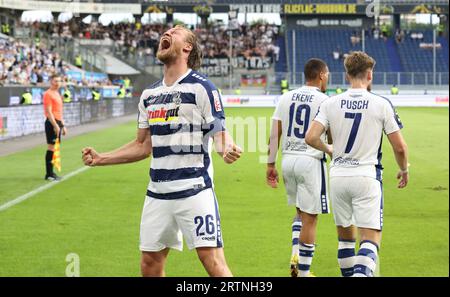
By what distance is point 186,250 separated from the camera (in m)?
9.93

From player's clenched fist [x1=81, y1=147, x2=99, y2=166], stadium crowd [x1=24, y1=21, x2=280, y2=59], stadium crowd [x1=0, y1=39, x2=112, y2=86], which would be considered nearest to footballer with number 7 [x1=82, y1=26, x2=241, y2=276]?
player's clenched fist [x1=81, y1=147, x2=99, y2=166]

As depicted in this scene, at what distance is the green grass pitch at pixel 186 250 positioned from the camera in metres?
9.05

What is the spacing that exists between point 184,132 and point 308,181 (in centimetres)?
306

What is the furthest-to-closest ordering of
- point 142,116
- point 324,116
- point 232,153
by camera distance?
point 324,116 < point 142,116 < point 232,153

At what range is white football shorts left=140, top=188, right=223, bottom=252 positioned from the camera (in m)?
5.87

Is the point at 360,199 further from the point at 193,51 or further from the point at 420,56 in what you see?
the point at 420,56

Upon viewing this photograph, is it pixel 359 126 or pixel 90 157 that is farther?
pixel 359 126

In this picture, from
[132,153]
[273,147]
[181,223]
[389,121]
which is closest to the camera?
[181,223]

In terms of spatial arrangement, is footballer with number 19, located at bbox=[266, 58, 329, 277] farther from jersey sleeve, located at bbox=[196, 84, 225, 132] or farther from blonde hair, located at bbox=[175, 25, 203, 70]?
jersey sleeve, located at bbox=[196, 84, 225, 132]

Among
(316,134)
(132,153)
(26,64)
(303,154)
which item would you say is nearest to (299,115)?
(303,154)

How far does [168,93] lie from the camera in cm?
592

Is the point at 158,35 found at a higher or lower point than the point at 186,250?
higher

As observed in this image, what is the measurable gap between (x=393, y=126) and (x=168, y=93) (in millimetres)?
2306

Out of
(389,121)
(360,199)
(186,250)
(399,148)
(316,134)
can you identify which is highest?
(389,121)
